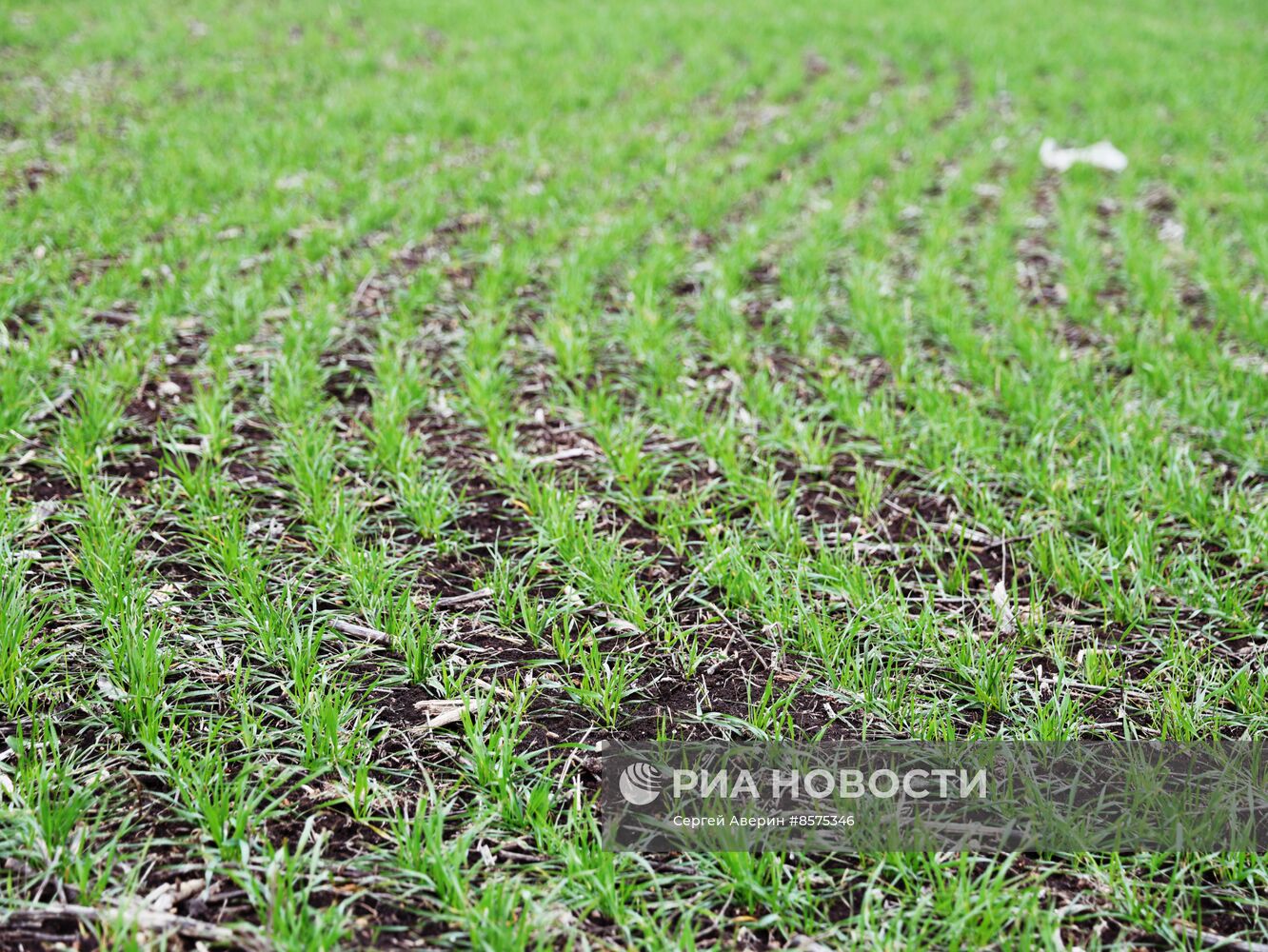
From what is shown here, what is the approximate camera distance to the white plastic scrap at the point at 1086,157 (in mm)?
6172

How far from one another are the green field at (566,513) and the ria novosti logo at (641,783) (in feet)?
0.29

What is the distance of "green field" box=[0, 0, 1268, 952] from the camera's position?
1629 mm

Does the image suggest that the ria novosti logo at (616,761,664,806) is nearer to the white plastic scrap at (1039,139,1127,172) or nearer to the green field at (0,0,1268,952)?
the green field at (0,0,1268,952)

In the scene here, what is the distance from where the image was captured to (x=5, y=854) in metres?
1.59

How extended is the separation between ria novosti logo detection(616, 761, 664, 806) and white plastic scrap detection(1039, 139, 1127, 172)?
5.82 metres

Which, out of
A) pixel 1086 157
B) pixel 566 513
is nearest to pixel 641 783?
pixel 566 513

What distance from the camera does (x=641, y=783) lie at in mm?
1843

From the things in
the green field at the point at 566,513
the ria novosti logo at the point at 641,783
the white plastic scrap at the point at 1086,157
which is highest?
the white plastic scrap at the point at 1086,157

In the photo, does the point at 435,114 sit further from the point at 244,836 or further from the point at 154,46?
the point at 244,836

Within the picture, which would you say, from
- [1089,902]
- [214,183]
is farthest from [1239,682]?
[214,183]

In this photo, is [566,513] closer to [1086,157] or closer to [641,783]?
[641,783]

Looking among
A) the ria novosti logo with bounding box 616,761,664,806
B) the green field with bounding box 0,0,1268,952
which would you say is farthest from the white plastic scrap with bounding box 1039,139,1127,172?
the ria novosti logo with bounding box 616,761,664,806

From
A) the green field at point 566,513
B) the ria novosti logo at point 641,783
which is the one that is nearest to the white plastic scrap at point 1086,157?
the green field at point 566,513

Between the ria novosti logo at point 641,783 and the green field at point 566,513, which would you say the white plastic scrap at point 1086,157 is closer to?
the green field at point 566,513
